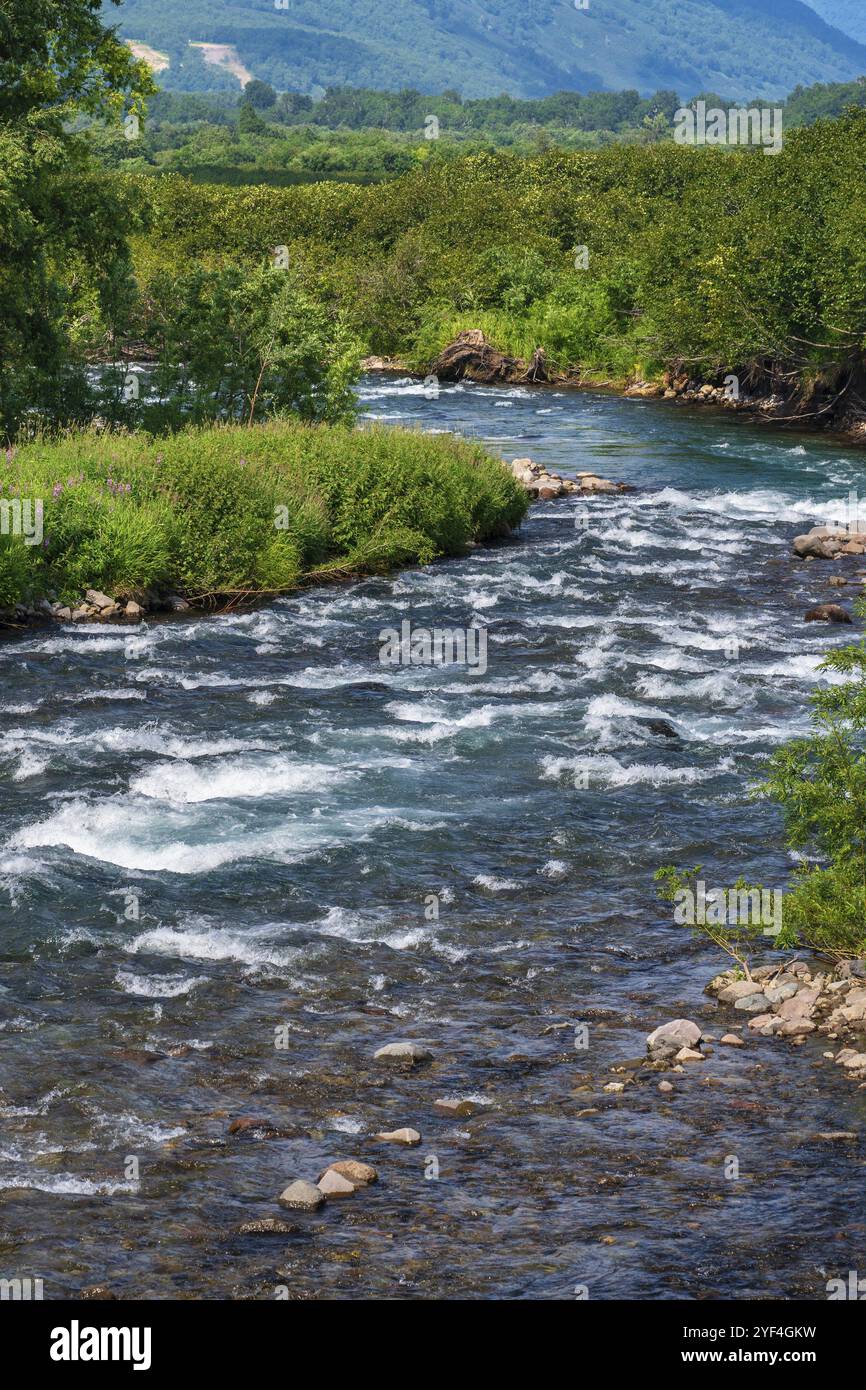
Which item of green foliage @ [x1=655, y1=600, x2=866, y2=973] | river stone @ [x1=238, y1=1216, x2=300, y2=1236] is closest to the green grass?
green foliage @ [x1=655, y1=600, x2=866, y2=973]

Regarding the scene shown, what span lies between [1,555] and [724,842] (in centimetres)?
1185

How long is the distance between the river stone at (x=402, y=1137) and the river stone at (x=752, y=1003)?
10.5 feet

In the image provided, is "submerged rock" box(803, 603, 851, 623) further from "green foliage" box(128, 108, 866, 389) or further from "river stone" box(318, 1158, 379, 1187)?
"river stone" box(318, 1158, 379, 1187)

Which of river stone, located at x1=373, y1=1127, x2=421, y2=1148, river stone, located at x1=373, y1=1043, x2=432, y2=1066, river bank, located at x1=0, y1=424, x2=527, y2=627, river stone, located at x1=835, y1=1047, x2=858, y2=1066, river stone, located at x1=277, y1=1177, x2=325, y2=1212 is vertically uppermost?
river bank, located at x1=0, y1=424, x2=527, y2=627

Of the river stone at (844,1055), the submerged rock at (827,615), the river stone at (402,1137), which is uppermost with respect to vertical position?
the submerged rock at (827,615)

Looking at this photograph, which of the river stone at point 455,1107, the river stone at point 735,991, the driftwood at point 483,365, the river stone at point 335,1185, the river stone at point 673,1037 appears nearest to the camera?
the river stone at point 335,1185

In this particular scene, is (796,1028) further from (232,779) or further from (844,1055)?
(232,779)

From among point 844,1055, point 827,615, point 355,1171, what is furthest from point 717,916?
point 827,615

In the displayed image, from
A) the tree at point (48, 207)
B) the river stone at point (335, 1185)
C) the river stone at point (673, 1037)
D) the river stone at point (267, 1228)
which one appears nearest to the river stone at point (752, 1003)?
the river stone at point (673, 1037)

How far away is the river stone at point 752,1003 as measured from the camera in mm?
12195

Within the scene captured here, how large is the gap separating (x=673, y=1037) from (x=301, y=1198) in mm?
3319

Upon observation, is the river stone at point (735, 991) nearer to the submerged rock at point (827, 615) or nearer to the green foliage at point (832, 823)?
the green foliage at point (832, 823)

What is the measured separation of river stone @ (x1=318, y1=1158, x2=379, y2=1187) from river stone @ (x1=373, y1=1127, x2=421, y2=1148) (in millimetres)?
406

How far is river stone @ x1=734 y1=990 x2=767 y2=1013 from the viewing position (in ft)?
40.0
